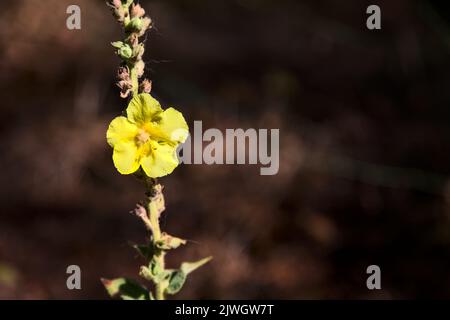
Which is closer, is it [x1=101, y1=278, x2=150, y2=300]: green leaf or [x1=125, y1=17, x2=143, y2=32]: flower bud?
[x1=125, y1=17, x2=143, y2=32]: flower bud

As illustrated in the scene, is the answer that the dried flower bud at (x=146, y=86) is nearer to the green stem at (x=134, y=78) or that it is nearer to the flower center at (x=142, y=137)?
the green stem at (x=134, y=78)

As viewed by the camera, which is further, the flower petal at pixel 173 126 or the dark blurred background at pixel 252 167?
the dark blurred background at pixel 252 167

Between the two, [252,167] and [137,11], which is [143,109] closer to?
[137,11]

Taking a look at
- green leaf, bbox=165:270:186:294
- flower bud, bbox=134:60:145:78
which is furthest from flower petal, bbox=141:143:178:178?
green leaf, bbox=165:270:186:294

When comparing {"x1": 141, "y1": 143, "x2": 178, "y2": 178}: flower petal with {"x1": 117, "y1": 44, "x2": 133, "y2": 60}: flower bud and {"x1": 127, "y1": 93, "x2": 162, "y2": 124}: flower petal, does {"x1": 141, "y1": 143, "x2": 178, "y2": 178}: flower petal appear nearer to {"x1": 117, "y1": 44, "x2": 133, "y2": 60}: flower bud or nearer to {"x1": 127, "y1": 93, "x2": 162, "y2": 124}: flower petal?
{"x1": 127, "y1": 93, "x2": 162, "y2": 124}: flower petal

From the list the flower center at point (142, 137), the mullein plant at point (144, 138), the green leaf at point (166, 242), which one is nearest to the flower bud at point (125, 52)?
the mullein plant at point (144, 138)

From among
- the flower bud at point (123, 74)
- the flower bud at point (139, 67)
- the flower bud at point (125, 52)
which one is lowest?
the flower bud at point (123, 74)

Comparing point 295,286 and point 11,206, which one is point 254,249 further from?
point 11,206

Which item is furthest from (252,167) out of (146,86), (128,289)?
(146,86)

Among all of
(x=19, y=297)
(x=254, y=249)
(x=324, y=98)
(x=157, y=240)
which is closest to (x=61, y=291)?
(x=19, y=297)
